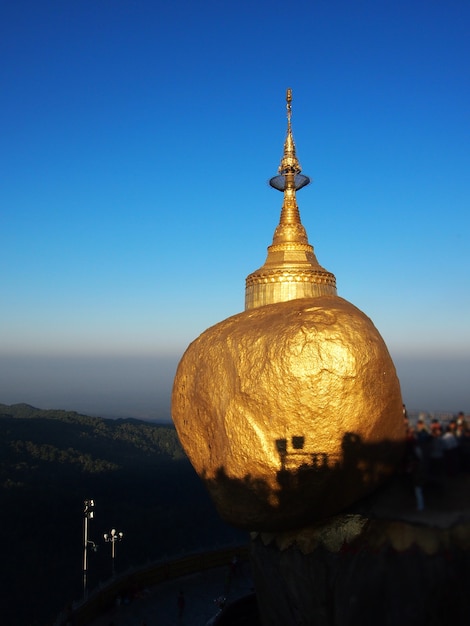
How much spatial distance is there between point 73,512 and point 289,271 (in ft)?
141

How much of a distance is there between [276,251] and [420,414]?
24.2ft

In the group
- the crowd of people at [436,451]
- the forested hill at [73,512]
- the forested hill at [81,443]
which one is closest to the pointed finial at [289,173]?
the crowd of people at [436,451]

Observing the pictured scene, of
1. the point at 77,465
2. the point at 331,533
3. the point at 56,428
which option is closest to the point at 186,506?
the point at 77,465

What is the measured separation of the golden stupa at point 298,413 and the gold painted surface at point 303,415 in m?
0.01

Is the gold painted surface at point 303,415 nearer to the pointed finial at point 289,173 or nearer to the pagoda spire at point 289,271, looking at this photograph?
the pagoda spire at point 289,271

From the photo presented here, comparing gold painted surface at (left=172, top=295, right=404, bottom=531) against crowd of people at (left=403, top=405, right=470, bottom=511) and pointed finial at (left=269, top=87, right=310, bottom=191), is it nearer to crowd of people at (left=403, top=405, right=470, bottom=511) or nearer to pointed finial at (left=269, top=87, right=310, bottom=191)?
crowd of people at (left=403, top=405, right=470, bottom=511)

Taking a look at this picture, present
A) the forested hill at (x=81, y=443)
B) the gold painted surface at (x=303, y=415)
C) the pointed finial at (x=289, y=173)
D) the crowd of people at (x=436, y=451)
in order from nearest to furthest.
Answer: the crowd of people at (x=436, y=451) < the gold painted surface at (x=303, y=415) < the pointed finial at (x=289, y=173) < the forested hill at (x=81, y=443)

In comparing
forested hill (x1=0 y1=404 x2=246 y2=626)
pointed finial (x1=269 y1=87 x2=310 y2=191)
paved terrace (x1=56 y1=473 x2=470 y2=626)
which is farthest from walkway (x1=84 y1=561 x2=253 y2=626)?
pointed finial (x1=269 y1=87 x2=310 y2=191)

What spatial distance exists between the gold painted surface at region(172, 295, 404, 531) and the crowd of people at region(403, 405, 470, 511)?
0.26 metres

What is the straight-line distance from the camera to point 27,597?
35469 millimetres

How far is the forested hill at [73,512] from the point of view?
3706cm

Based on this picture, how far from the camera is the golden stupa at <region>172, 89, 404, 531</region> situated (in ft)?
20.8

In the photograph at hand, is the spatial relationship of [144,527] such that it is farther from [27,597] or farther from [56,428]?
[56,428]

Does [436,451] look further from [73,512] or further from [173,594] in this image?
[73,512]
